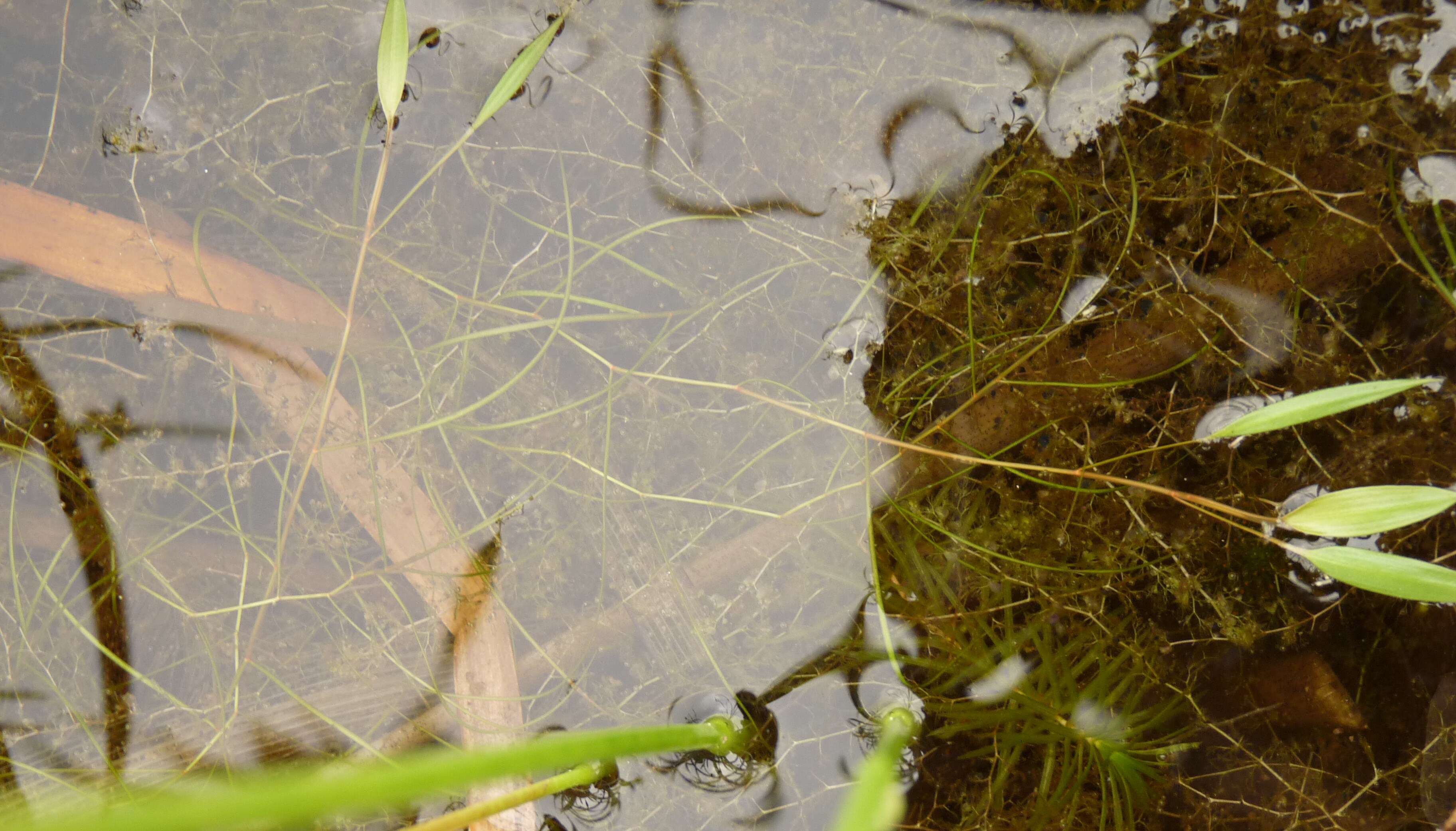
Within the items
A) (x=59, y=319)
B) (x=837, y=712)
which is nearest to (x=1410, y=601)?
(x=837, y=712)

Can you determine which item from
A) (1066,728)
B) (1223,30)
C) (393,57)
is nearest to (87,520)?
(393,57)

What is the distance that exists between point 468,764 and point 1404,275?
91.8 inches

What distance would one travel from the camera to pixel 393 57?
1.72 metres

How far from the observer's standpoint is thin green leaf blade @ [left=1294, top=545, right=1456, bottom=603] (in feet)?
4.91

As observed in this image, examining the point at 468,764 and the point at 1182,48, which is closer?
the point at 468,764

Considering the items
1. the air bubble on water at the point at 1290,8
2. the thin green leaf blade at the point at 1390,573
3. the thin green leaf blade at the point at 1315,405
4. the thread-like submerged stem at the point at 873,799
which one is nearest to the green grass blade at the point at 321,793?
the thread-like submerged stem at the point at 873,799

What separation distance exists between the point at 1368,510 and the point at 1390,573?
0.14 metres

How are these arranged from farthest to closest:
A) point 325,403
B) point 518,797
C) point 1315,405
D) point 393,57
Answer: point 325,403
point 393,57
point 1315,405
point 518,797

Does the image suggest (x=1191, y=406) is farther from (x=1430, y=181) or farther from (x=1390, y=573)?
(x=1430, y=181)

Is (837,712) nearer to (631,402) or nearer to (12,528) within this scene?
(631,402)

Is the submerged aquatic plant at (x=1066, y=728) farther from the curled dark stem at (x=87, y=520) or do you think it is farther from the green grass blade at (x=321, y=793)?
the curled dark stem at (x=87, y=520)

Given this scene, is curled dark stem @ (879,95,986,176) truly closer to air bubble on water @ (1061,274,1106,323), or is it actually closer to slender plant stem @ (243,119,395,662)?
air bubble on water @ (1061,274,1106,323)

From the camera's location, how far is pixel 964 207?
6.21 ft

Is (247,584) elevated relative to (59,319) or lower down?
lower down
